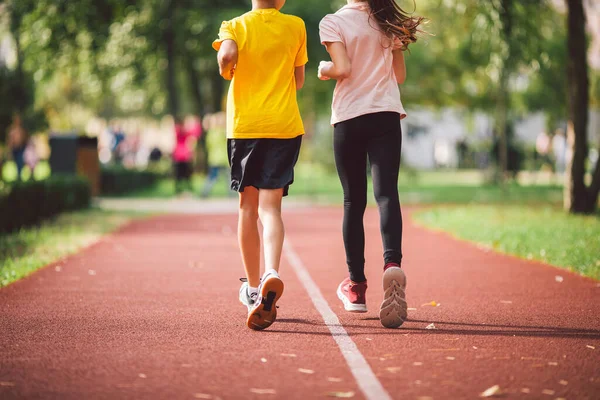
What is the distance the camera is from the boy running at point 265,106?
6.06 meters

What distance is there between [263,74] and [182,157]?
19665mm

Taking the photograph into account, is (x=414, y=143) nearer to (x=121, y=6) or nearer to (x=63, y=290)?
(x=121, y=6)

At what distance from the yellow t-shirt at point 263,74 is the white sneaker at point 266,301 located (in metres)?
0.92

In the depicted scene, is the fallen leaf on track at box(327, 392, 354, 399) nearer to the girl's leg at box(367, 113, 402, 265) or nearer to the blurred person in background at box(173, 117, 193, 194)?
the girl's leg at box(367, 113, 402, 265)

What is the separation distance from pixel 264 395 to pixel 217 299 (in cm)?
Answer: 323

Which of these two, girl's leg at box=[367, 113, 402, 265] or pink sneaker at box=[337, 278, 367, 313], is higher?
girl's leg at box=[367, 113, 402, 265]

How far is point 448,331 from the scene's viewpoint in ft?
19.7

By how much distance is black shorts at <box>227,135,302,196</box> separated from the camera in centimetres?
611

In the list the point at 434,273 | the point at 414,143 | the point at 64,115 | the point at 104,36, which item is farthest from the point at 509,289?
the point at 414,143

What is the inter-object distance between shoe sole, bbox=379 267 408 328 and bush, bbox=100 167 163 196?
69.3 feet

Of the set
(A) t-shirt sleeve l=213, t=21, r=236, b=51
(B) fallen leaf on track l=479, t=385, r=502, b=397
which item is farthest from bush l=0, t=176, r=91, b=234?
(B) fallen leaf on track l=479, t=385, r=502, b=397

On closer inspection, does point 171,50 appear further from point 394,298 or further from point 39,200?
point 394,298

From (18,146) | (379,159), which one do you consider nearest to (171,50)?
(18,146)

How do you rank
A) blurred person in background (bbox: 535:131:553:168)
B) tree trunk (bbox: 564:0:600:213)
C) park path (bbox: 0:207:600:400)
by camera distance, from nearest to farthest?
1. park path (bbox: 0:207:600:400)
2. tree trunk (bbox: 564:0:600:213)
3. blurred person in background (bbox: 535:131:553:168)
